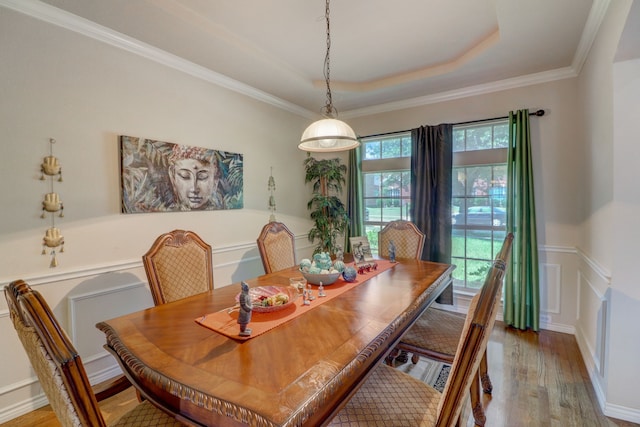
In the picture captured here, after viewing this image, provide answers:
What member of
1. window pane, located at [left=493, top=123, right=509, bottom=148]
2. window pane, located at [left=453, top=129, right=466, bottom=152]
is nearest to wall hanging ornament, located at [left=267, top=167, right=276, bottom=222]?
window pane, located at [left=453, top=129, right=466, bottom=152]

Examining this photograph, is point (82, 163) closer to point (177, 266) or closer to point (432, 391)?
point (177, 266)

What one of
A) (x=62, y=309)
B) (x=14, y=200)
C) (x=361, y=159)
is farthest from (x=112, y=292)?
(x=361, y=159)

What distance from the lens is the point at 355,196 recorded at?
14.0ft

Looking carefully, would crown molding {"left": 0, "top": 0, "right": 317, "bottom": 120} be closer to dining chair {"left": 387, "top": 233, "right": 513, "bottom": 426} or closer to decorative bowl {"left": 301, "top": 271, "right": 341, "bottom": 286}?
decorative bowl {"left": 301, "top": 271, "right": 341, "bottom": 286}

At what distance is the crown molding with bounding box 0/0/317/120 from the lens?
1.94 m

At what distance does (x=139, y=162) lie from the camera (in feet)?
8.07

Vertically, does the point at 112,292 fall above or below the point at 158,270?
below

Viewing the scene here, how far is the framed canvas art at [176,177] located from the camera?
2420 millimetres

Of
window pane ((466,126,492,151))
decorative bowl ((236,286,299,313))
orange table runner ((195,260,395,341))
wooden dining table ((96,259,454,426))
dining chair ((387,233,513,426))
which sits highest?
window pane ((466,126,492,151))

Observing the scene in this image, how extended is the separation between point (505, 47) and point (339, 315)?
2.66 meters

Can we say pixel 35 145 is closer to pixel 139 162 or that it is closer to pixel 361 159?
pixel 139 162

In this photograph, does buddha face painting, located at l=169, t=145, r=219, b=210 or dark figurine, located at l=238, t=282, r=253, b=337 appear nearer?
dark figurine, located at l=238, t=282, r=253, b=337

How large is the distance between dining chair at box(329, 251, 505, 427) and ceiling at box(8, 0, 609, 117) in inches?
79.2

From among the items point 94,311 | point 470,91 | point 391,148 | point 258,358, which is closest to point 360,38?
point 470,91
